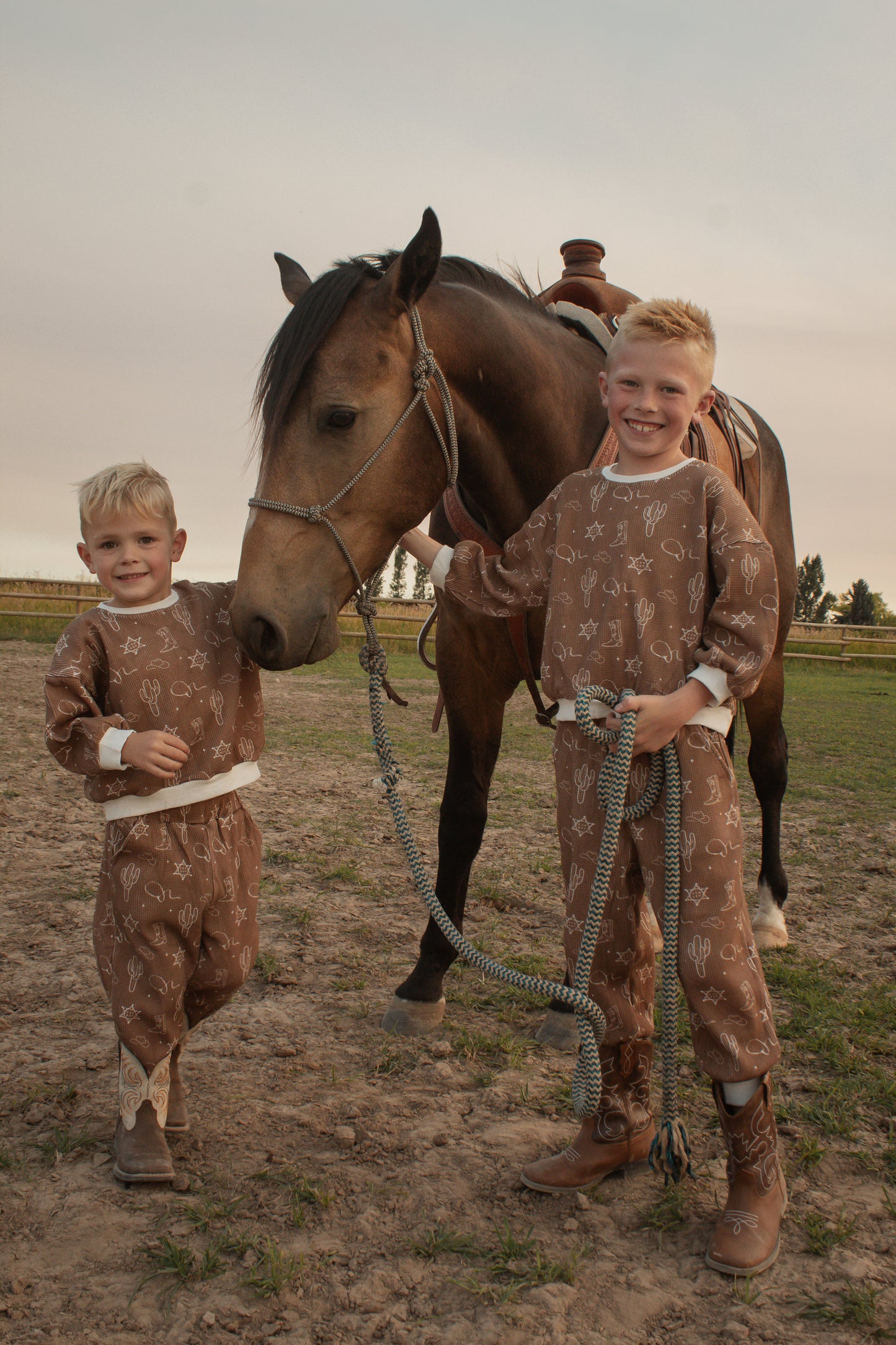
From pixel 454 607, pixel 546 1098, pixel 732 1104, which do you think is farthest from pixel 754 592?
pixel 546 1098

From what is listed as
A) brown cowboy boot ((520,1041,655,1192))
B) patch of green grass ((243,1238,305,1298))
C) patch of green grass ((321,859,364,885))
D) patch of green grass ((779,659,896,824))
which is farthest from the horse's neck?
patch of green grass ((779,659,896,824))

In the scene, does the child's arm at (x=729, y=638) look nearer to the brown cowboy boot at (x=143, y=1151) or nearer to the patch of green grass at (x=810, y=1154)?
the patch of green grass at (x=810, y=1154)

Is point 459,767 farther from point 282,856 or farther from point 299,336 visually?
point 282,856

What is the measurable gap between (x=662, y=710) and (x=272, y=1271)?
120 centimetres

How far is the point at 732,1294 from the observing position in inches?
64.1

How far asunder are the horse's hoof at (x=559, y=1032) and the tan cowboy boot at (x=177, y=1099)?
1001mm

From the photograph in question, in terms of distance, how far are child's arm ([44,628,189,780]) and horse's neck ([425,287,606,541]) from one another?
1053mm

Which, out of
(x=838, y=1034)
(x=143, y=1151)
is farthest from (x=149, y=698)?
(x=838, y=1034)

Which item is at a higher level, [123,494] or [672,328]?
[672,328]

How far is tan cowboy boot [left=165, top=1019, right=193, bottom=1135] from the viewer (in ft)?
6.83

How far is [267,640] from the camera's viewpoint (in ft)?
6.28

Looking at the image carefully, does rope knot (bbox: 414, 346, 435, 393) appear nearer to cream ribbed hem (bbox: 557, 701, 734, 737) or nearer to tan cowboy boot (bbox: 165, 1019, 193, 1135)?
cream ribbed hem (bbox: 557, 701, 734, 737)

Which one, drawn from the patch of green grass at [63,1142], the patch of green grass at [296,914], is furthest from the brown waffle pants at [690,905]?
the patch of green grass at [296,914]

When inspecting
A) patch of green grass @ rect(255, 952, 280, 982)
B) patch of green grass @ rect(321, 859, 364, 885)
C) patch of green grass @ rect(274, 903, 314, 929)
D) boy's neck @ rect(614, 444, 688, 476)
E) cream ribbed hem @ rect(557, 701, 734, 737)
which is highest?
boy's neck @ rect(614, 444, 688, 476)
